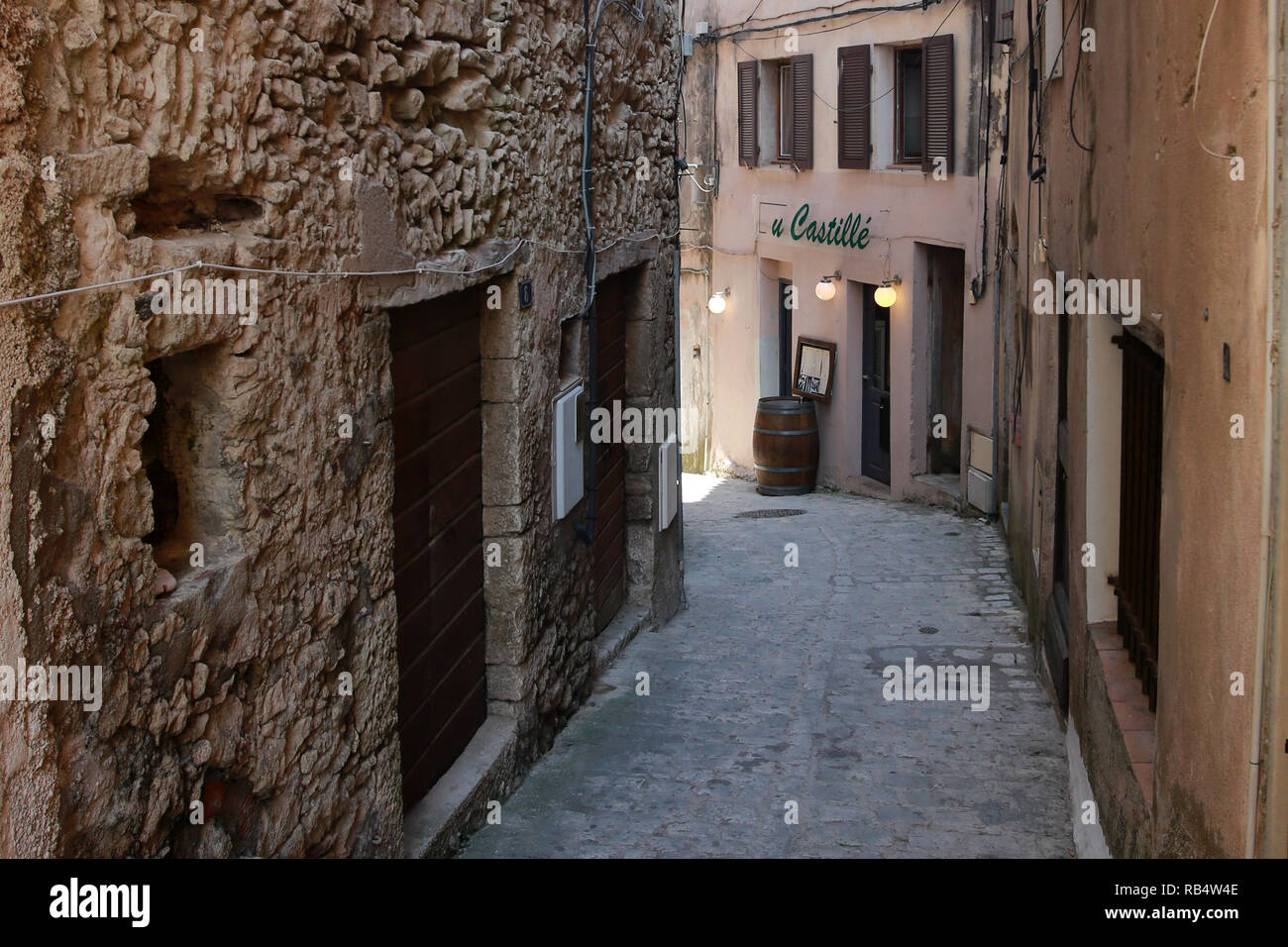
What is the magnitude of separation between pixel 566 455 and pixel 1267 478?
168 inches

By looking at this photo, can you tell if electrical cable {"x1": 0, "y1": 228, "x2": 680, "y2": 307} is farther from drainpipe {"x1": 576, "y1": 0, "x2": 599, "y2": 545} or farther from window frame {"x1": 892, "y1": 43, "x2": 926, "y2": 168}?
window frame {"x1": 892, "y1": 43, "x2": 926, "y2": 168}

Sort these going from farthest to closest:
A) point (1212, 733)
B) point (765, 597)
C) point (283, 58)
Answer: point (765, 597)
point (283, 58)
point (1212, 733)

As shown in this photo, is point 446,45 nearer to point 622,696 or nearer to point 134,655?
point 134,655

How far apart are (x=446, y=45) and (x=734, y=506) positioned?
10474 millimetres

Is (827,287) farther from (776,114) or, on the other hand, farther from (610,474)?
(610,474)

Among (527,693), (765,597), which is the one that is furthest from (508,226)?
(765,597)

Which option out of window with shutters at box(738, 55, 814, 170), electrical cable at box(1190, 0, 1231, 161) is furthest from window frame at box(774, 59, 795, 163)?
electrical cable at box(1190, 0, 1231, 161)

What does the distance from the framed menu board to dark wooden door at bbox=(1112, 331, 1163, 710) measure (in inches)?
404

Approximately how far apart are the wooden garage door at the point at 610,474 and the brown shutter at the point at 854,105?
23.2 ft

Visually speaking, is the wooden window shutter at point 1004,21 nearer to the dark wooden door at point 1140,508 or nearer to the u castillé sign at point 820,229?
the u castillé sign at point 820,229

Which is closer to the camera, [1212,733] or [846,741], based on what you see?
[1212,733]

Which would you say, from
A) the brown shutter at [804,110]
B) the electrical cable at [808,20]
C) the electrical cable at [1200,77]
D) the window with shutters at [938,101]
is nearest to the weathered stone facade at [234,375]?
the electrical cable at [1200,77]

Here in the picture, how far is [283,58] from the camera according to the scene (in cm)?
388

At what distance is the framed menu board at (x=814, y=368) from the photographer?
632 inches
